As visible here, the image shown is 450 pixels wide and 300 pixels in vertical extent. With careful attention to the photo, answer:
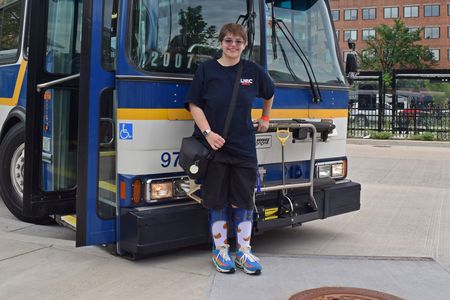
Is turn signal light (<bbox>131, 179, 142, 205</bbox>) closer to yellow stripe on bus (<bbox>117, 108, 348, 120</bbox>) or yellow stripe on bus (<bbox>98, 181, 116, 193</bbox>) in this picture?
yellow stripe on bus (<bbox>98, 181, 116, 193</bbox>)

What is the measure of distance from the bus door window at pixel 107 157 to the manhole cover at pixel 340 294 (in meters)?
1.62

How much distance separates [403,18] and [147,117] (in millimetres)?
81463

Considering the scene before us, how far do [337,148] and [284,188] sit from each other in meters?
1.08

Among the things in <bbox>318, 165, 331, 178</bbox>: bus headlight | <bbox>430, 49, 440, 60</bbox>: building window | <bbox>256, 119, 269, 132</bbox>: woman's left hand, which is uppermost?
<bbox>430, 49, 440, 60</bbox>: building window

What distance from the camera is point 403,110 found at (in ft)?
64.0

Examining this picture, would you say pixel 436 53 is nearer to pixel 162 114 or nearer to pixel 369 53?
pixel 369 53

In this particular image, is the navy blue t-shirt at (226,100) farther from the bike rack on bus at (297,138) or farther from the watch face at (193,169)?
the bike rack on bus at (297,138)

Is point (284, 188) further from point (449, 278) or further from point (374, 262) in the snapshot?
point (449, 278)

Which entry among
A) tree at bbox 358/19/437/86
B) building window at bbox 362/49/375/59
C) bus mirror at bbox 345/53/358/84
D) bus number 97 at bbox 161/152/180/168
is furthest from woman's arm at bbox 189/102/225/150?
building window at bbox 362/49/375/59

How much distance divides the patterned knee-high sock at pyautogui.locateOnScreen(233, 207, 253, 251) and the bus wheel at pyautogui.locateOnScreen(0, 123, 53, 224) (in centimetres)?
257

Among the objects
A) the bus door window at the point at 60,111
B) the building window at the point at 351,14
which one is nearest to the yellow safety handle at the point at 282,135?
the bus door window at the point at 60,111

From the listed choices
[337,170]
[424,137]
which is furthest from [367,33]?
[337,170]

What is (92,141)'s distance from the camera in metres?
4.25

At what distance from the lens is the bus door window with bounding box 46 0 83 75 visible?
5.43 metres
